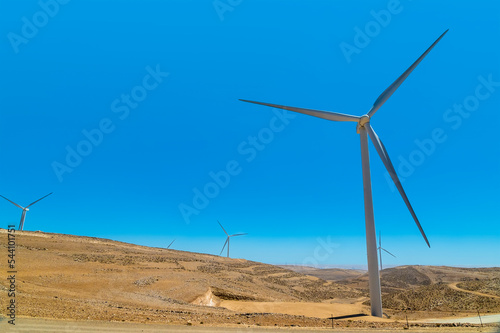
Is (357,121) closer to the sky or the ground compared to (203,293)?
closer to the sky

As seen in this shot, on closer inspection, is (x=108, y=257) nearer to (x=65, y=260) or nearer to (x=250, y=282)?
(x=65, y=260)

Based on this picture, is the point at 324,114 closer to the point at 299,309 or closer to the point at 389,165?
the point at 389,165

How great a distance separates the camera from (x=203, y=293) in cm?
3631

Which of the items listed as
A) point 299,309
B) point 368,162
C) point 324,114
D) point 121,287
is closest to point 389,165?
point 368,162

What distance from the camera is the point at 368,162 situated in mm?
30047

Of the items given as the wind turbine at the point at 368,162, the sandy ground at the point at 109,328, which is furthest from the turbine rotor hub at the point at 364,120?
the sandy ground at the point at 109,328

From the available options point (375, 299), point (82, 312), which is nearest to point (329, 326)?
point (375, 299)

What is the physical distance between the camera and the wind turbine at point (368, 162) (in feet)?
89.6

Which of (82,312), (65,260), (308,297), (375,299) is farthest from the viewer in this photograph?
(308,297)

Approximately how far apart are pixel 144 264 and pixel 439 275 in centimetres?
6564

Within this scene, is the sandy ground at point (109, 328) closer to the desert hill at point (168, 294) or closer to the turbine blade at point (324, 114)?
the desert hill at point (168, 294)

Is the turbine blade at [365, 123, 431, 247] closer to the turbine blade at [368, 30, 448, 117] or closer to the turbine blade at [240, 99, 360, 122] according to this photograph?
the turbine blade at [240, 99, 360, 122]

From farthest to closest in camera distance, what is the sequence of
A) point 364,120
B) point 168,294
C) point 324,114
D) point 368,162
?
point 168,294, point 324,114, point 364,120, point 368,162

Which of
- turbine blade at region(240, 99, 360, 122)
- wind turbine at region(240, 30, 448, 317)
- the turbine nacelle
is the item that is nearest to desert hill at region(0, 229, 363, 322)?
wind turbine at region(240, 30, 448, 317)
